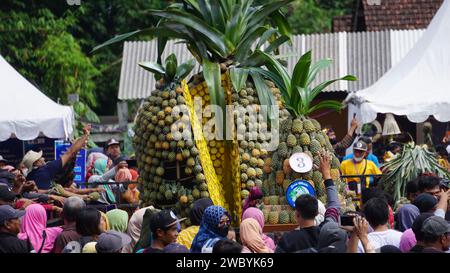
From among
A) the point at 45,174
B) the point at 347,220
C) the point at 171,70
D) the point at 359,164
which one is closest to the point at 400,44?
the point at 359,164

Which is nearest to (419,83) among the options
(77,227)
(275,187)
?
(275,187)

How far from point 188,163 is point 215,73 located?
1196 millimetres

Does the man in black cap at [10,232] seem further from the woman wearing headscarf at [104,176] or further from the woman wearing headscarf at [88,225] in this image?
the woman wearing headscarf at [104,176]

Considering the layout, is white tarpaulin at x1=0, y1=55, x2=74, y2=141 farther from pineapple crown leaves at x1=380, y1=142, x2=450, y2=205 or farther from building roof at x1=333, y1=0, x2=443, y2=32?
building roof at x1=333, y1=0, x2=443, y2=32

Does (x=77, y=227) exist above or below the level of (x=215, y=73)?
below

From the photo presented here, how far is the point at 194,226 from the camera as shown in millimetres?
10484

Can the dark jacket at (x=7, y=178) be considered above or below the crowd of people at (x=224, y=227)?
above

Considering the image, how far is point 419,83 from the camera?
17922mm

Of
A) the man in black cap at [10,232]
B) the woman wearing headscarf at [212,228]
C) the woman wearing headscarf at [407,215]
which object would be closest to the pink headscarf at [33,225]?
the man in black cap at [10,232]

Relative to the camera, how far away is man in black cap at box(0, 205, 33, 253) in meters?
10.2

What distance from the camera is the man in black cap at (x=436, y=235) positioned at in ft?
28.3

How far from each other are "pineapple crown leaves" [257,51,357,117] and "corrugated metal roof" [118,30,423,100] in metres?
14.5

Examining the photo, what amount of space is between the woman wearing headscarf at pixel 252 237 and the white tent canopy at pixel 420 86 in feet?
24.9
